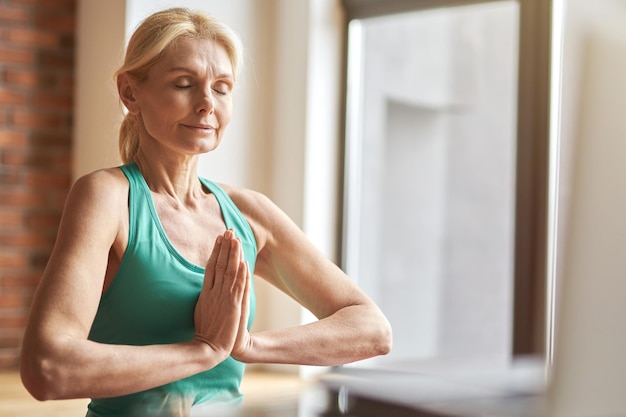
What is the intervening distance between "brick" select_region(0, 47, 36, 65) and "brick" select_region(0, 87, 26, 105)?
14 centimetres

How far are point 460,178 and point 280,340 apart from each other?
333 inches

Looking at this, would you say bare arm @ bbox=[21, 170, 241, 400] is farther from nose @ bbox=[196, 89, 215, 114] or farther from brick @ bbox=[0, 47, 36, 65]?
brick @ bbox=[0, 47, 36, 65]

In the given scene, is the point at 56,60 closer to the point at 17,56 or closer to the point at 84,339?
the point at 17,56

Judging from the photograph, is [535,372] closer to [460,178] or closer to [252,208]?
[252,208]

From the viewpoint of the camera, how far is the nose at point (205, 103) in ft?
4.03

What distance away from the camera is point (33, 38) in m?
4.23

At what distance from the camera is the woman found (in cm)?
105

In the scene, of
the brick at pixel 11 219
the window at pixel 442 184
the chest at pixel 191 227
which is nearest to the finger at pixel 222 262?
the chest at pixel 191 227

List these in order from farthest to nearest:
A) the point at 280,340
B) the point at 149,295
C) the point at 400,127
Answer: the point at 400,127
the point at 280,340
the point at 149,295

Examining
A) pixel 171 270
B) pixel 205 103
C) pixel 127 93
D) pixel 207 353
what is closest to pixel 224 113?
pixel 205 103

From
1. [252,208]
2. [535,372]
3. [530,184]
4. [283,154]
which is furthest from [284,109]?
[535,372]

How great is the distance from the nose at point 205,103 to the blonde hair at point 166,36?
8 centimetres

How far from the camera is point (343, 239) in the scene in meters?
4.46

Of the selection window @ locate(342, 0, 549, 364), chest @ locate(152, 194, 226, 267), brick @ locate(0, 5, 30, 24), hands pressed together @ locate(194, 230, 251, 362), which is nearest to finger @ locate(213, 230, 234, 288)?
hands pressed together @ locate(194, 230, 251, 362)
